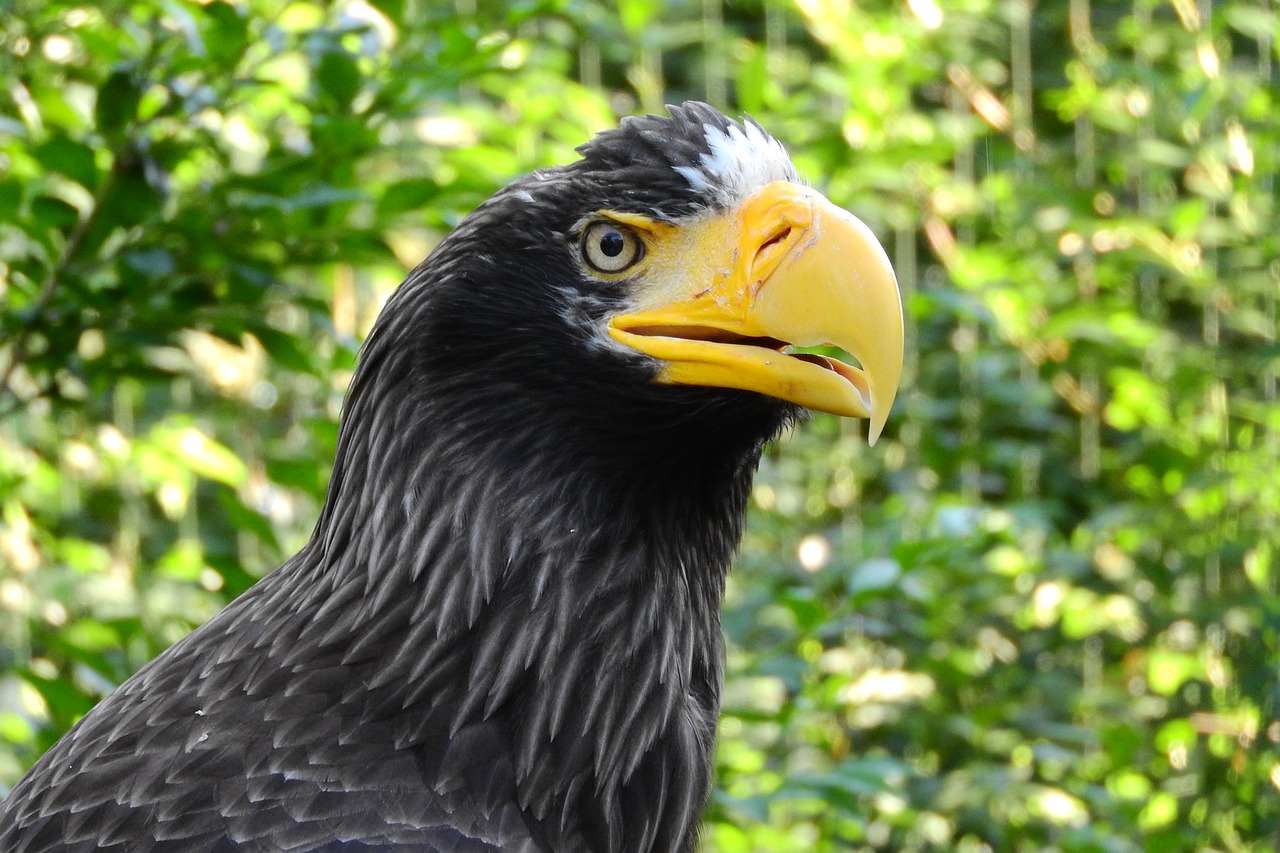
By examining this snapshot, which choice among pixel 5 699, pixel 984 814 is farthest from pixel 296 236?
pixel 5 699

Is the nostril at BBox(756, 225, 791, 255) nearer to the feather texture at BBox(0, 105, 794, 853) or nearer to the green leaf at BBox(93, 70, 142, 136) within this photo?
the feather texture at BBox(0, 105, 794, 853)

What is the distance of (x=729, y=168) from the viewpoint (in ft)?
6.15

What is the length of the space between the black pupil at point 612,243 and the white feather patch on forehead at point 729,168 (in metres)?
0.11

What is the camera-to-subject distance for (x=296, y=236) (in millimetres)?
2506

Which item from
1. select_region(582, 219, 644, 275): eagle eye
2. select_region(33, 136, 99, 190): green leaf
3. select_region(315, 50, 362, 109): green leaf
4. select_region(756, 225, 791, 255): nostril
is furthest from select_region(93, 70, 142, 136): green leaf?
select_region(756, 225, 791, 255): nostril

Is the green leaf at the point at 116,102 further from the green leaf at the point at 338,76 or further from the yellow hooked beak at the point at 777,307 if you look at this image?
the yellow hooked beak at the point at 777,307

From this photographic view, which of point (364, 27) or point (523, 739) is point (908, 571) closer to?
point (523, 739)

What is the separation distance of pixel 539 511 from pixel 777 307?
0.41 metres

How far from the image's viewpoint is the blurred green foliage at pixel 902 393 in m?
2.53

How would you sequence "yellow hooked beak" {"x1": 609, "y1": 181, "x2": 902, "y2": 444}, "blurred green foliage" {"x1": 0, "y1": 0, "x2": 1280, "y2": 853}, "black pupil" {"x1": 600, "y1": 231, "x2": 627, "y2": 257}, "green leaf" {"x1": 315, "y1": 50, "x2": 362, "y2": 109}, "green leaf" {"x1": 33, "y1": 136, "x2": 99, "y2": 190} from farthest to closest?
"blurred green foliage" {"x1": 0, "y1": 0, "x2": 1280, "y2": 853}, "green leaf" {"x1": 315, "y1": 50, "x2": 362, "y2": 109}, "green leaf" {"x1": 33, "y1": 136, "x2": 99, "y2": 190}, "black pupil" {"x1": 600, "y1": 231, "x2": 627, "y2": 257}, "yellow hooked beak" {"x1": 609, "y1": 181, "x2": 902, "y2": 444}

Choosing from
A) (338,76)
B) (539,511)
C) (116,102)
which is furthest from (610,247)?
(116,102)

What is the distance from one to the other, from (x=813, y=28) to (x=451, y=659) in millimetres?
3533

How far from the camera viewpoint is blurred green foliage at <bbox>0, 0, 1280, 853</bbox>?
2533mm

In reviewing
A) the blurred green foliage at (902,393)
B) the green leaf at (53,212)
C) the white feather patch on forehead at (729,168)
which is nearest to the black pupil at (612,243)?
the white feather patch on forehead at (729,168)
